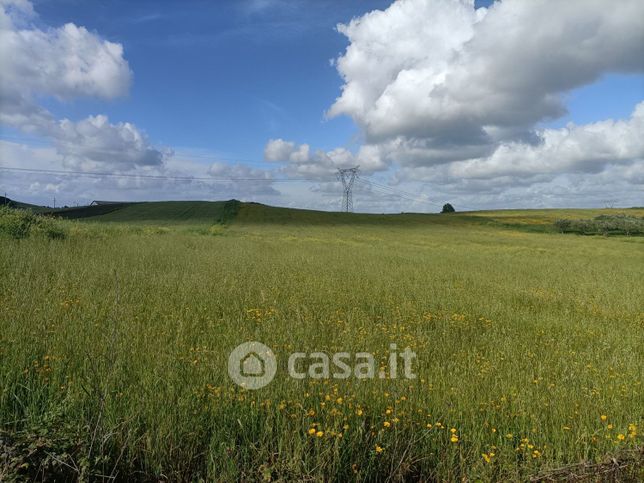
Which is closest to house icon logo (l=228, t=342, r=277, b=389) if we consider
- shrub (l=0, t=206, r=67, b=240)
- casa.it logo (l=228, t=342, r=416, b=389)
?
casa.it logo (l=228, t=342, r=416, b=389)

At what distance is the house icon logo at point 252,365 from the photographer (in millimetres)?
4227

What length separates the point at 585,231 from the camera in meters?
59.7

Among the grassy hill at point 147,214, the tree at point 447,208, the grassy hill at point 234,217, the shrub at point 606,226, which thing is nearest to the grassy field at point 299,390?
Answer: the grassy hill at point 234,217

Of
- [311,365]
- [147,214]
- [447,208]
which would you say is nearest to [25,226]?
[311,365]

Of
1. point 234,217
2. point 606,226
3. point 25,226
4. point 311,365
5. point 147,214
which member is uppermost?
point 147,214

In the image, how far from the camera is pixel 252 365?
4672 mm

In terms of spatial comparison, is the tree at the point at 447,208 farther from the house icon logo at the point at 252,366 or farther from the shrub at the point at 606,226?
the house icon logo at the point at 252,366

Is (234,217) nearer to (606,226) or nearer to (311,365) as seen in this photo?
(311,365)

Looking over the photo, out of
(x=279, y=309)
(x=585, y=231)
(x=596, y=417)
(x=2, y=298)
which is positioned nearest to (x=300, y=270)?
(x=279, y=309)

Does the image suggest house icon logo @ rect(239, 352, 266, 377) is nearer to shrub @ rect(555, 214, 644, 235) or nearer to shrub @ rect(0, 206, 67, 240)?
shrub @ rect(0, 206, 67, 240)

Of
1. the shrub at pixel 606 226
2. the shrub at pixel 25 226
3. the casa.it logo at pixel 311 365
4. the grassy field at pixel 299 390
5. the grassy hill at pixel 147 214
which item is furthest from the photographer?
the grassy hill at pixel 147 214

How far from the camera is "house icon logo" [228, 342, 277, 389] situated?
423 cm

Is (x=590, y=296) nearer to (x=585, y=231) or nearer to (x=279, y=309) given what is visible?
(x=279, y=309)

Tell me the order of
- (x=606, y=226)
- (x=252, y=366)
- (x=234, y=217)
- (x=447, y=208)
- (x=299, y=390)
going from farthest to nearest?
(x=447, y=208)
(x=234, y=217)
(x=606, y=226)
(x=252, y=366)
(x=299, y=390)
